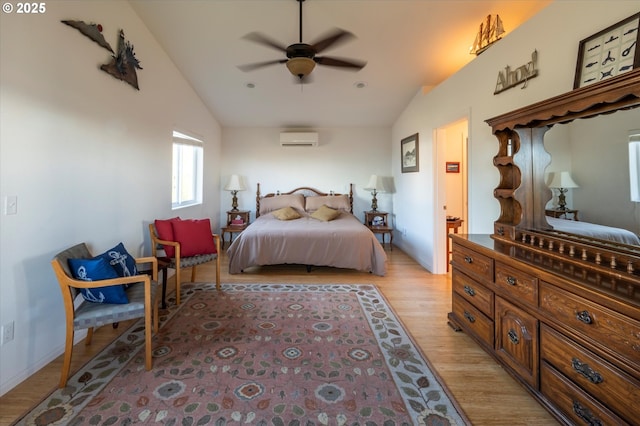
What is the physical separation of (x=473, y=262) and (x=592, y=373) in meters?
0.96

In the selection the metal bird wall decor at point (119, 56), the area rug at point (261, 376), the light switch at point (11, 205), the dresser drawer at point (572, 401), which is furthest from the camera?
the metal bird wall decor at point (119, 56)

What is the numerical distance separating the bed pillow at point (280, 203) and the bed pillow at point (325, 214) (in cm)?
48

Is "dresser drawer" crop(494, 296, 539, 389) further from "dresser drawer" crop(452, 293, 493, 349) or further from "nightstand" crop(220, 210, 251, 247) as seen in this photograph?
"nightstand" crop(220, 210, 251, 247)

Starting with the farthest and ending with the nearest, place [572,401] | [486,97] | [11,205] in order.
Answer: [486,97] < [11,205] < [572,401]

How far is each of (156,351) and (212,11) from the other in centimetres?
340

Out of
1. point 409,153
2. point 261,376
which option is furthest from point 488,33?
A: point 261,376

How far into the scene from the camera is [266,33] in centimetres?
334

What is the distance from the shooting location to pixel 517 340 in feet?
5.55

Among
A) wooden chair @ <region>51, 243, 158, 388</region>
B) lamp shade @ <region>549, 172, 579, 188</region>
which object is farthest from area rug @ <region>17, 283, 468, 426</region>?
lamp shade @ <region>549, 172, 579, 188</region>

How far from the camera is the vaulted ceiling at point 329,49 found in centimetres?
291

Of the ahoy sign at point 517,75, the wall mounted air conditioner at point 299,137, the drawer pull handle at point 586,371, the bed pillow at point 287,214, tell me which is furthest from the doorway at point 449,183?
the drawer pull handle at point 586,371

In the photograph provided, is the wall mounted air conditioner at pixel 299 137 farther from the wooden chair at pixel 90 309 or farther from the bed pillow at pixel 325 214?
the wooden chair at pixel 90 309

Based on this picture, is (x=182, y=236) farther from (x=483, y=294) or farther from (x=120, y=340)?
(x=483, y=294)

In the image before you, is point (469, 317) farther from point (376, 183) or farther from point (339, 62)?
point (376, 183)
